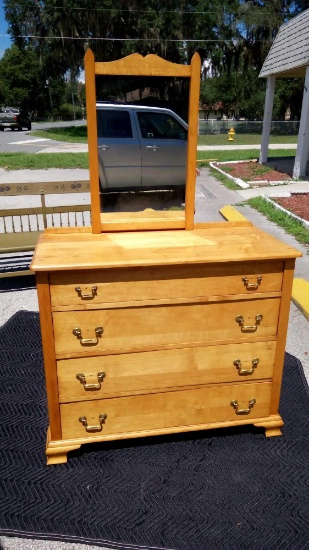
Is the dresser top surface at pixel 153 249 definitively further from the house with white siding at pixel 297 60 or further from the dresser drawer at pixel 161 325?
the house with white siding at pixel 297 60

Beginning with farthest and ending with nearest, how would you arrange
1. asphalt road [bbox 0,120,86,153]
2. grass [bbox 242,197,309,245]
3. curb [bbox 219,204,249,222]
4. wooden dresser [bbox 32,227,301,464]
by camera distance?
1. asphalt road [bbox 0,120,86,153]
2. curb [bbox 219,204,249,222]
3. grass [bbox 242,197,309,245]
4. wooden dresser [bbox 32,227,301,464]

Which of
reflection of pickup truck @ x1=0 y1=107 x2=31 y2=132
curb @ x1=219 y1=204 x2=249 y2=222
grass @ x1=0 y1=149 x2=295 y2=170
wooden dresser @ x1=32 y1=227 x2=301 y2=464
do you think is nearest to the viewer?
wooden dresser @ x1=32 y1=227 x2=301 y2=464

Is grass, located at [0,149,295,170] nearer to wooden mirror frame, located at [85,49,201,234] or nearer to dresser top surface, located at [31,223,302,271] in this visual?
wooden mirror frame, located at [85,49,201,234]

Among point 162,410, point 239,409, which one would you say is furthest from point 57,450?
point 239,409

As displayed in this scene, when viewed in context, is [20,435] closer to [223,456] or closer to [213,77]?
[223,456]

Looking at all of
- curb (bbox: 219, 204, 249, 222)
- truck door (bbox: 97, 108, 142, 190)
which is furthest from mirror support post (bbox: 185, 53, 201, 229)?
curb (bbox: 219, 204, 249, 222)

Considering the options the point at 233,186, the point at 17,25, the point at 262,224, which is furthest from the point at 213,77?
the point at 262,224

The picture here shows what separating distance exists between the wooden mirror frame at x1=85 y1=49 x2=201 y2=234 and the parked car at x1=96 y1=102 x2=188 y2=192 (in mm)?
47

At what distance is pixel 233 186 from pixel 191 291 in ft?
32.2

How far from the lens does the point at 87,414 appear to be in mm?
2371

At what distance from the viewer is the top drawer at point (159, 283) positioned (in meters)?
2.09

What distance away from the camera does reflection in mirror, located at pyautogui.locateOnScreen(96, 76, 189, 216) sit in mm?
2449

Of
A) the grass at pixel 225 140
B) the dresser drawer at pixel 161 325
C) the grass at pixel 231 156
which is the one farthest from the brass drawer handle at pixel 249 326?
the grass at pixel 225 140

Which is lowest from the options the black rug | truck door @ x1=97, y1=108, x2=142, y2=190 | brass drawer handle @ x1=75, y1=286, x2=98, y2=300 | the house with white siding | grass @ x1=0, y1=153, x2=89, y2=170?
the black rug
